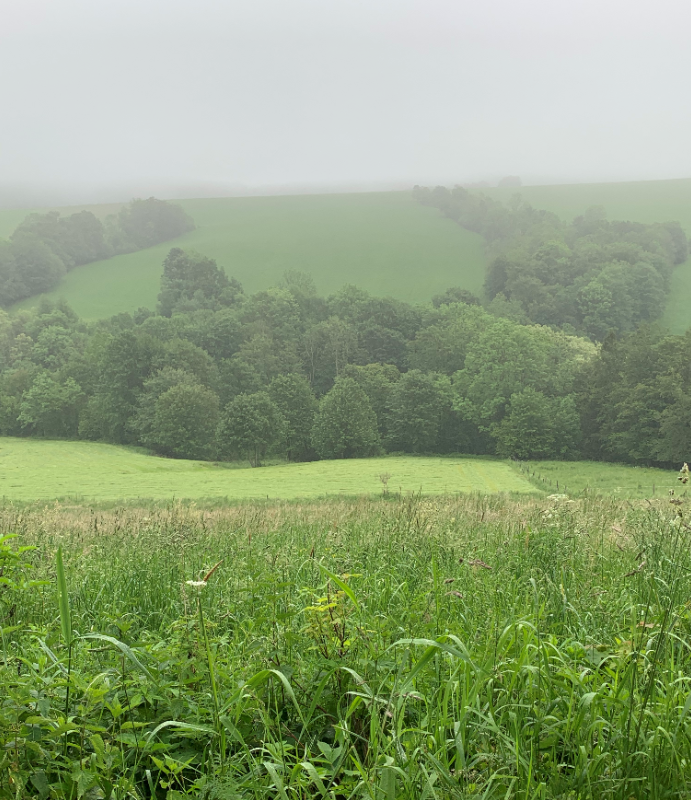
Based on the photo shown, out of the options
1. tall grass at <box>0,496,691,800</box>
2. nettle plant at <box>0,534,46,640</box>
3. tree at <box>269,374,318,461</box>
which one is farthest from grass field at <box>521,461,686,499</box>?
nettle plant at <box>0,534,46,640</box>

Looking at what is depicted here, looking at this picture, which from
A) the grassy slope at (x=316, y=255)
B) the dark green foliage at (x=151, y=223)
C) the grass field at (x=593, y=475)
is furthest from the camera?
the dark green foliage at (x=151, y=223)

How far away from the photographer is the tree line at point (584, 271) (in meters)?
107

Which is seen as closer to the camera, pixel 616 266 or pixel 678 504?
pixel 678 504

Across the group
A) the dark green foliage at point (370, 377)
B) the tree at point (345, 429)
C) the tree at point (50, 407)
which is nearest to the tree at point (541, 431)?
the dark green foliage at point (370, 377)

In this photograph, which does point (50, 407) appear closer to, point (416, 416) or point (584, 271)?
point (416, 416)

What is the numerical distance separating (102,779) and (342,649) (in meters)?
1.16

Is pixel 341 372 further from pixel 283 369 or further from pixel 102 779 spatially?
pixel 102 779

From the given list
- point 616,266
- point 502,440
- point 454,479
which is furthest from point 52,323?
point 616,266

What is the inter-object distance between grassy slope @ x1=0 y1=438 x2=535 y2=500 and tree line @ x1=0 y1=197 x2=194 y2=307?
80.5m

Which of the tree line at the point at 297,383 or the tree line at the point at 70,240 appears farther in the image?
the tree line at the point at 70,240

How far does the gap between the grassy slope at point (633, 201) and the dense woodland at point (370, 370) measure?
30.8m

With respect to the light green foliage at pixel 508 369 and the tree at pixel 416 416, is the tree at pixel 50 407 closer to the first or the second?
the tree at pixel 416 416

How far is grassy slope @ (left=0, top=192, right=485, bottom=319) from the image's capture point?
12706cm

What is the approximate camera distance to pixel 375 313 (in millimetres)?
102125
